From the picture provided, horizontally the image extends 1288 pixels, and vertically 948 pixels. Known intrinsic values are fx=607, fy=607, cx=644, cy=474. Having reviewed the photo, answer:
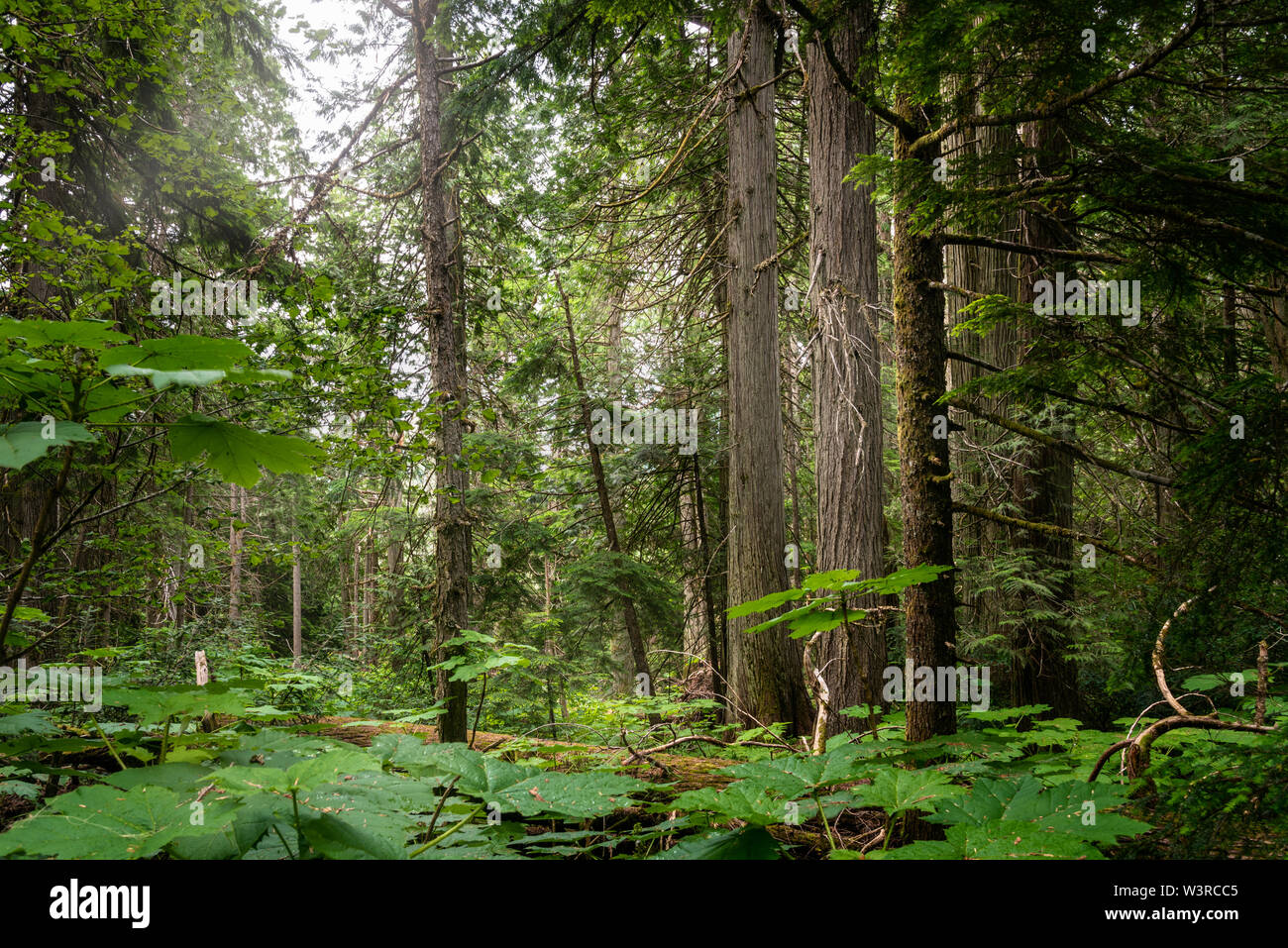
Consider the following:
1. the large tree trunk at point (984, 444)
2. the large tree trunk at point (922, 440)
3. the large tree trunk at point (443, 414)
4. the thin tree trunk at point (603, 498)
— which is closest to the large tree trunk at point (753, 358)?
the large tree trunk at point (984, 444)

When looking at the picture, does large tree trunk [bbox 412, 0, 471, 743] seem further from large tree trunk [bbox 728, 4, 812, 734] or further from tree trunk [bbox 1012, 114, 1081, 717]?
tree trunk [bbox 1012, 114, 1081, 717]

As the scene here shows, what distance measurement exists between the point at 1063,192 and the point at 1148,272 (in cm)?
55

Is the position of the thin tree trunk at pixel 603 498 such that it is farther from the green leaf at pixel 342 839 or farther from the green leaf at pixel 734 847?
the green leaf at pixel 342 839

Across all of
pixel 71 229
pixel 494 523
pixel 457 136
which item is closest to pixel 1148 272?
pixel 71 229

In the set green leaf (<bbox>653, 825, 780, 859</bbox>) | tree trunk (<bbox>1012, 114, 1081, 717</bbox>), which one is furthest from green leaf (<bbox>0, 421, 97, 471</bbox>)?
tree trunk (<bbox>1012, 114, 1081, 717</bbox>)

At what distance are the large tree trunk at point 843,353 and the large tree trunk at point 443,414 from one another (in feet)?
10.6

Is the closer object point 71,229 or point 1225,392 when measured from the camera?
point 1225,392

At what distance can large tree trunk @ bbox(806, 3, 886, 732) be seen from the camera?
18.5 ft

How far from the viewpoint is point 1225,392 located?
76.1 inches

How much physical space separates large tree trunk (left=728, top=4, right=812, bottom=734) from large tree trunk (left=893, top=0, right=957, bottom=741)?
422cm

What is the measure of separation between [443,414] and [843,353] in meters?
3.72

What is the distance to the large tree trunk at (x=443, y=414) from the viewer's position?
5160mm

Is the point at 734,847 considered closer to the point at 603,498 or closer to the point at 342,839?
the point at 342,839
